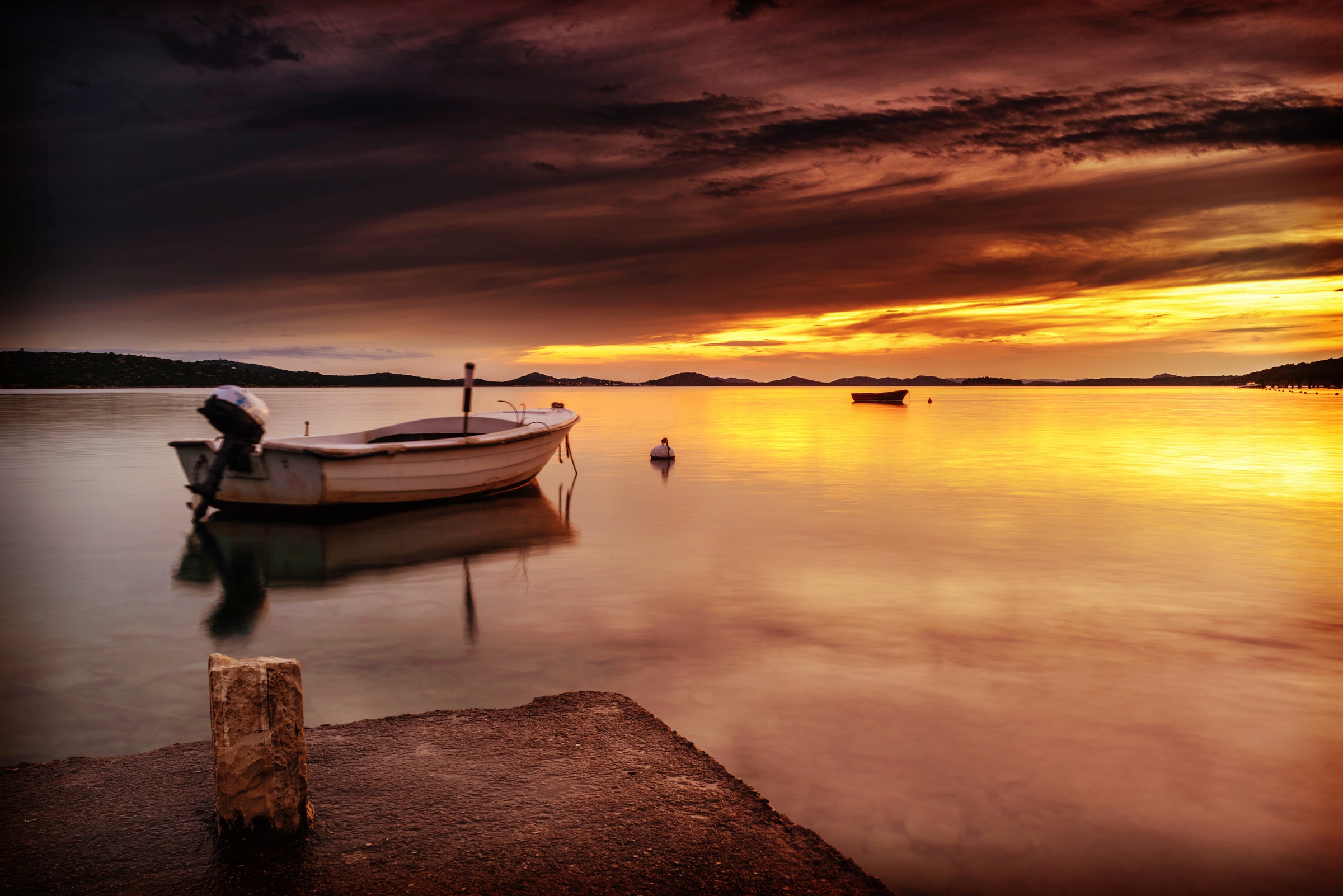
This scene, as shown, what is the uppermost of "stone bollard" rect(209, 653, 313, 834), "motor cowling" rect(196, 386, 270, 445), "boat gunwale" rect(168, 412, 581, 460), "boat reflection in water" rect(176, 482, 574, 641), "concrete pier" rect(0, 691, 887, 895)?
"motor cowling" rect(196, 386, 270, 445)

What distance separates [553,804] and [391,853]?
92 cm

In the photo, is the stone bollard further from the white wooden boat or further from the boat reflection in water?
the white wooden boat

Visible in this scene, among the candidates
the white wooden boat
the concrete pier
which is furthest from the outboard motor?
the concrete pier

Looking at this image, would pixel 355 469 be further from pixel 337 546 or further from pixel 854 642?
pixel 854 642

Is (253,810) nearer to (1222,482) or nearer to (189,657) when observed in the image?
(189,657)

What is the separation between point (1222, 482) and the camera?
24219 millimetres

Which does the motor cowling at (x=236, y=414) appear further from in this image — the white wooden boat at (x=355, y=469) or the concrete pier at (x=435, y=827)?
the concrete pier at (x=435, y=827)

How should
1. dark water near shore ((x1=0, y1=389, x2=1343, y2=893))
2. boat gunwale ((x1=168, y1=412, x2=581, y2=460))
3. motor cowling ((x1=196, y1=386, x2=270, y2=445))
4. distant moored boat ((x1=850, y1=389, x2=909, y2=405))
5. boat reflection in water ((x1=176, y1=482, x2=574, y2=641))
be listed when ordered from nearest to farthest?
dark water near shore ((x1=0, y1=389, x2=1343, y2=893)) → boat reflection in water ((x1=176, y1=482, x2=574, y2=641)) → motor cowling ((x1=196, y1=386, x2=270, y2=445)) → boat gunwale ((x1=168, y1=412, x2=581, y2=460)) → distant moored boat ((x1=850, y1=389, x2=909, y2=405))

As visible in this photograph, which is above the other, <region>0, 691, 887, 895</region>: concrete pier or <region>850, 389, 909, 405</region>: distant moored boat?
<region>850, 389, 909, 405</region>: distant moored boat

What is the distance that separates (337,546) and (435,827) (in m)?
10.9

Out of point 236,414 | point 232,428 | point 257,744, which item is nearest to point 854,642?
point 257,744

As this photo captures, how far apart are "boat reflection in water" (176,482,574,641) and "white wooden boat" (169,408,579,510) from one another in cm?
54

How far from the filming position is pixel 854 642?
9086 mm

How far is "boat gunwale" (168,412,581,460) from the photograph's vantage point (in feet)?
48.7
